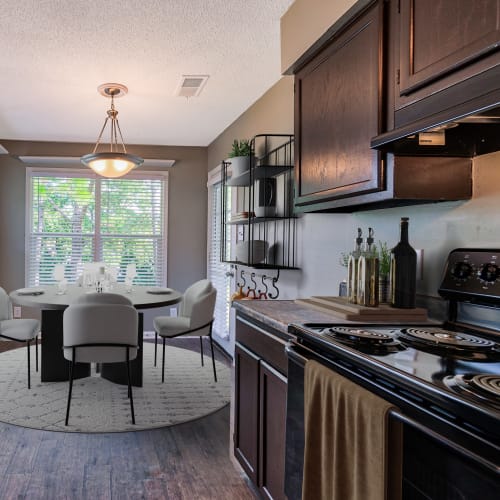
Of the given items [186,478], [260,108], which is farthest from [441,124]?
[260,108]

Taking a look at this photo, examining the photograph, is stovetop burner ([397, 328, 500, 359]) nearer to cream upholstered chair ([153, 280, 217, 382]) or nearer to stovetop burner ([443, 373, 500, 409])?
stovetop burner ([443, 373, 500, 409])

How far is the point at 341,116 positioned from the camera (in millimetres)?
1899

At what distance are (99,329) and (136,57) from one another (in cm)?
183

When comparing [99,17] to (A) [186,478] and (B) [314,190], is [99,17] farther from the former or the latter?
(A) [186,478]

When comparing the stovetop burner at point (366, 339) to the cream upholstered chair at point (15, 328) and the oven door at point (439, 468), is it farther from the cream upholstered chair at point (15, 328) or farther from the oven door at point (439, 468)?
the cream upholstered chair at point (15, 328)

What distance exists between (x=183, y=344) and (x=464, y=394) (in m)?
4.91

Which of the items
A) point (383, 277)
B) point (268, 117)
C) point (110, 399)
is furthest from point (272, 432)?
point (268, 117)

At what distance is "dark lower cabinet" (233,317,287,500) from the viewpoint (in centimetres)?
180

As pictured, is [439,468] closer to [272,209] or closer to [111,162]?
[272,209]

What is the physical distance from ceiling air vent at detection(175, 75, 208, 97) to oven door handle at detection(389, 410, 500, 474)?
311 cm

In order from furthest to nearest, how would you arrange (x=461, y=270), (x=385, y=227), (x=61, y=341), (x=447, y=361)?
1. (x=61, y=341)
2. (x=385, y=227)
3. (x=461, y=270)
4. (x=447, y=361)

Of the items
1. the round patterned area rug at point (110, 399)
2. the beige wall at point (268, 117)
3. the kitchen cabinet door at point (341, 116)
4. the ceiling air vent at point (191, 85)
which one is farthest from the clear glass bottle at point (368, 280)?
the ceiling air vent at point (191, 85)

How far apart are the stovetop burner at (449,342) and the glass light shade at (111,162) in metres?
2.89

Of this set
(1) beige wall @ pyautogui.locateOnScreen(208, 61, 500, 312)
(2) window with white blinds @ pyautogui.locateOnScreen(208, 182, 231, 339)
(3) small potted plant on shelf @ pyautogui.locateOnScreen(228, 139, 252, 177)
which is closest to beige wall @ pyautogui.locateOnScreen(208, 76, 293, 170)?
(1) beige wall @ pyautogui.locateOnScreen(208, 61, 500, 312)
